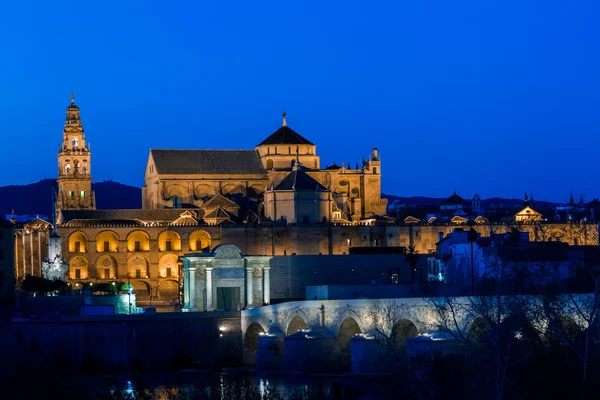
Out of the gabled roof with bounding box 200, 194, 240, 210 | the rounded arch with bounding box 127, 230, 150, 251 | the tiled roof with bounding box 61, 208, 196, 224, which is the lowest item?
the rounded arch with bounding box 127, 230, 150, 251

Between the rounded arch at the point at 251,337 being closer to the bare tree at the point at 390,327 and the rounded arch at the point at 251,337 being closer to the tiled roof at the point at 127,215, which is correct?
the bare tree at the point at 390,327

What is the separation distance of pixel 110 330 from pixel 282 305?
25.2 feet

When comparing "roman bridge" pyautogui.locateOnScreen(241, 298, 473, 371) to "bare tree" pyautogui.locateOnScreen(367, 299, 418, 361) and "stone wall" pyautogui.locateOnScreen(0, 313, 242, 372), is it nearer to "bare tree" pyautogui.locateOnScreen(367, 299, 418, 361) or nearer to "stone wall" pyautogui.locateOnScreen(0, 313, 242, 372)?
"bare tree" pyautogui.locateOnScreen(367, 299, 418, 361)

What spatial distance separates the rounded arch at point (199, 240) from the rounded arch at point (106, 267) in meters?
4.89

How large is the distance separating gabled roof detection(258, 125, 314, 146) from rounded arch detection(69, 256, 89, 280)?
16613mm

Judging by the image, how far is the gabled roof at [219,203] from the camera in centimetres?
9606

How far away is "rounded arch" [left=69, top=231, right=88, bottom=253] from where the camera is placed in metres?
91.7

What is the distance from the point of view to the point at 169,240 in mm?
93688

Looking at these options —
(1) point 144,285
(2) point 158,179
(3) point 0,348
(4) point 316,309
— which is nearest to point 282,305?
(4) point 316,309

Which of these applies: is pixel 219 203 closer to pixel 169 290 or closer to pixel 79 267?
pixel 169 290

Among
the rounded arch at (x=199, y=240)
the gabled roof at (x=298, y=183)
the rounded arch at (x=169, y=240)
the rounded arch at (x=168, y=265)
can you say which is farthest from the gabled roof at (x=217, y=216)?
the gabled roof at (x=298, y=183)

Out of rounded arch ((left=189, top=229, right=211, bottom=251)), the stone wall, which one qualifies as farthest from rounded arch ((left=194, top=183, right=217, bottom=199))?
the stone wall

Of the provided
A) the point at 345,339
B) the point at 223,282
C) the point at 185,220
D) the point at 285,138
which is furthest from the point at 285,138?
the point at 345,339

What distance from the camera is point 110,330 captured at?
65.0 metres
